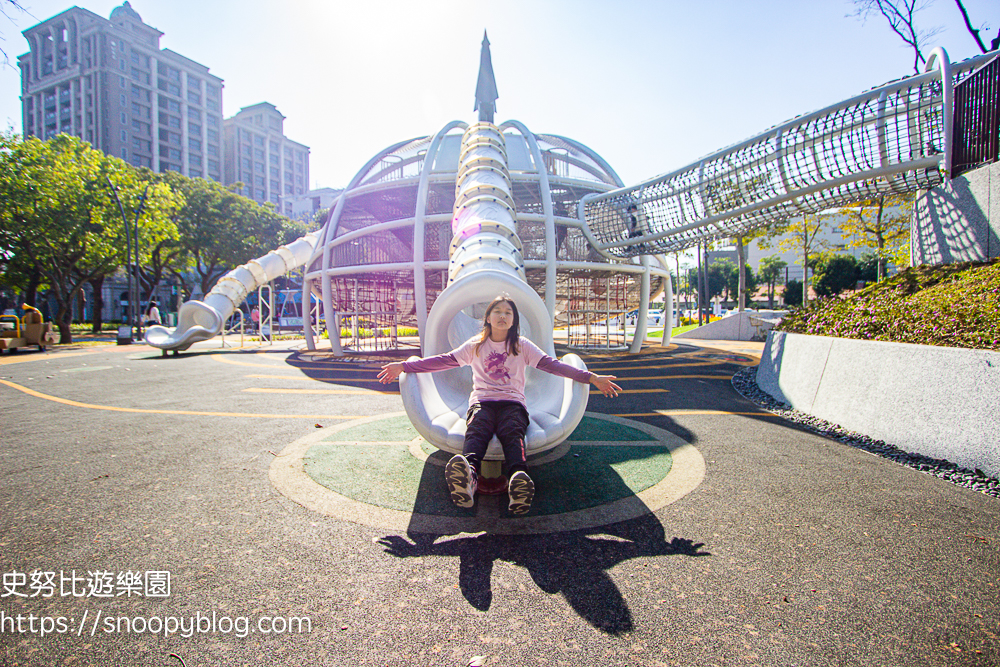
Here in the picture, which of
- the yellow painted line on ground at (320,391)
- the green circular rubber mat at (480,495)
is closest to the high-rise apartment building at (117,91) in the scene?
the yellow painted line on ground at (320,391)

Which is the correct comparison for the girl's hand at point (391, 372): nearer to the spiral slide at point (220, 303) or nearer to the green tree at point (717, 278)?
the spiral slide at point (220, 303)

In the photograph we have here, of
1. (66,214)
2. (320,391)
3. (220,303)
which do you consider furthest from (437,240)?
(66,214)

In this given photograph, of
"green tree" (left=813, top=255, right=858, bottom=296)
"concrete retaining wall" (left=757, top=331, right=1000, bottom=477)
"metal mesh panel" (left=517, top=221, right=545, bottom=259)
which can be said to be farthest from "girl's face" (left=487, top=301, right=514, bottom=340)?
"green tree" (left=813, top=255, right=858, bottom=296)

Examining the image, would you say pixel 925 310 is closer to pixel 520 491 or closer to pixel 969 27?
pixel 520 491

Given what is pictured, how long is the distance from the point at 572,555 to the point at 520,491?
0.51m

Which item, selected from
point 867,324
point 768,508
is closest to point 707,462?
point 768,508

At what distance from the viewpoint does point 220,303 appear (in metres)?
20.3

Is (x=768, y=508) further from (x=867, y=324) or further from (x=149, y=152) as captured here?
(x=149, y=152)

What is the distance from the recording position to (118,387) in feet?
31.8

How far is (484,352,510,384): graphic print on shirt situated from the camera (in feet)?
13.3

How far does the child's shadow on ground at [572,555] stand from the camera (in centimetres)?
241

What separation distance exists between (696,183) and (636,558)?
1126cm

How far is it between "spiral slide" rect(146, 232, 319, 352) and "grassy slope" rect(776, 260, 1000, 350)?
65.4ft

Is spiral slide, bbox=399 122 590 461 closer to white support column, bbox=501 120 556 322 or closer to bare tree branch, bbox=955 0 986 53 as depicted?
white support column, bbox=501 120 556 322
